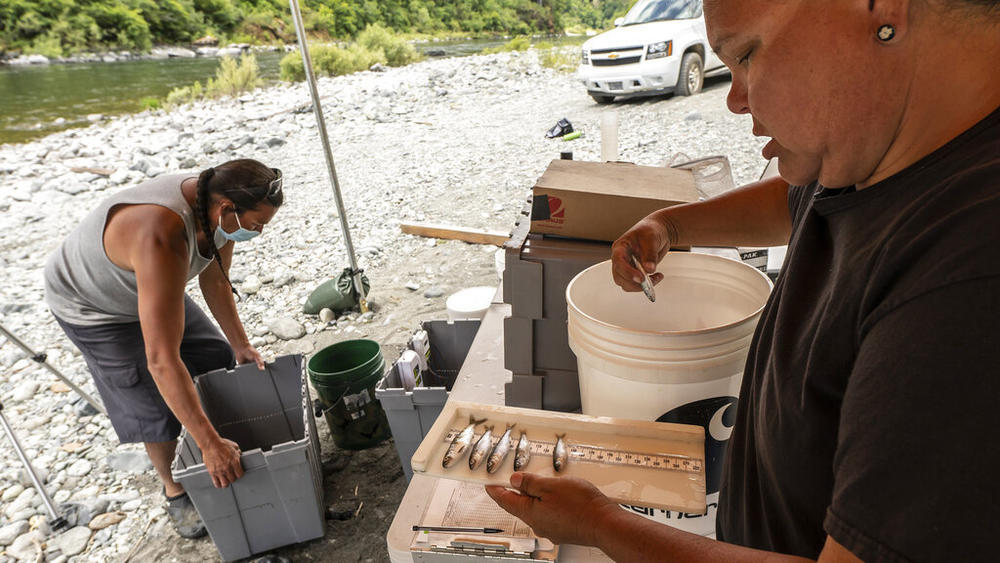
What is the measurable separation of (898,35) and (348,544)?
266cm

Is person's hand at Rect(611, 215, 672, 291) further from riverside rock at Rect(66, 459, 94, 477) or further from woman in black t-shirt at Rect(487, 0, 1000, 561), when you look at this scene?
riverside rock at Rect(66, 459, 94, 477)

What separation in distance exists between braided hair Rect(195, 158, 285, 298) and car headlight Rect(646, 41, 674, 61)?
7279 millimetres

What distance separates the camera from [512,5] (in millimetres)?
51750

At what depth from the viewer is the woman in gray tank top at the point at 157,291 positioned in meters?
2.07

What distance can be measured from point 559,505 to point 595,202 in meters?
0.97

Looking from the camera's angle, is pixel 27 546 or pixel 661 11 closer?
pixel 27 546

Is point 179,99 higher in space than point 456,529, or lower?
lower

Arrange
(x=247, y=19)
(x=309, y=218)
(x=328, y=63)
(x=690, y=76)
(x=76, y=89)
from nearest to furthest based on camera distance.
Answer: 1. (x=309, y=218)
2. (x=690, y=76)
3. (x=76, y=89)
4. (x=328, y=63)
5. (x=247, y=19)

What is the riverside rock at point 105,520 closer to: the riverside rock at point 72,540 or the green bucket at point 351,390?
the riverside rock at point 72,540

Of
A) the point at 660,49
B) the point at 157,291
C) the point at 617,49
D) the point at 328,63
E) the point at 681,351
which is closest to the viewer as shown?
the point at 681,351

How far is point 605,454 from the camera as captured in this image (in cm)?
115

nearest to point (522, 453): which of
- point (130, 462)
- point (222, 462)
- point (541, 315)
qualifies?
point (541, 315)

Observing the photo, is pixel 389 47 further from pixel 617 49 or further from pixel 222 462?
pixel 222 462

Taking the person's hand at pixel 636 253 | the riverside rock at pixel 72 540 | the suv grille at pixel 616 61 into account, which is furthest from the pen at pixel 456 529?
the suv grille at pixel 616 61
